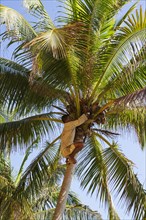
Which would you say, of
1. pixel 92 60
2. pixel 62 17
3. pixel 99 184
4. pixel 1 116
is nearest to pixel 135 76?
pixel 92 60

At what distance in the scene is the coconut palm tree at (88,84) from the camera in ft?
25.5

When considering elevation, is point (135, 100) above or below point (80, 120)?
below

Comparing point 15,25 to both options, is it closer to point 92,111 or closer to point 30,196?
point 92,111

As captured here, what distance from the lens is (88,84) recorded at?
8117 mm

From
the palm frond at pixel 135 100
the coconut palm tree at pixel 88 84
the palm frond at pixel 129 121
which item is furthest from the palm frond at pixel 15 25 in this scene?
the palm frond at pixel 129 121

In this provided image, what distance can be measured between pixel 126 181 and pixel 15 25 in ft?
11.8

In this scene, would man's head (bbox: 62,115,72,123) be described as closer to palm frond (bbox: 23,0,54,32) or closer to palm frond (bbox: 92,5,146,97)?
palm frond (bbox: 92,5,146,97)

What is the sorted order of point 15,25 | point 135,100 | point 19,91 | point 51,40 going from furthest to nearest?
point 19,91
point 15,25
point 51,40
point 135,100

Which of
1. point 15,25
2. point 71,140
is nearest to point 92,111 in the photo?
point 71,140

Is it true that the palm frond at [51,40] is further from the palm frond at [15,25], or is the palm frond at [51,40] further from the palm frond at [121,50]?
the palm frond at [121,50]

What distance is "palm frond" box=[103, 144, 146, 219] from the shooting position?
8.10m

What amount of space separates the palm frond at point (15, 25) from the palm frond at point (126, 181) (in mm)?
2735

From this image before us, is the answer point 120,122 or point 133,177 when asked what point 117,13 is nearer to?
point 120,122

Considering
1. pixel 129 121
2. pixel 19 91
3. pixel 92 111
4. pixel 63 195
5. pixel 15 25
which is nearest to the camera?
pixel 15 25
